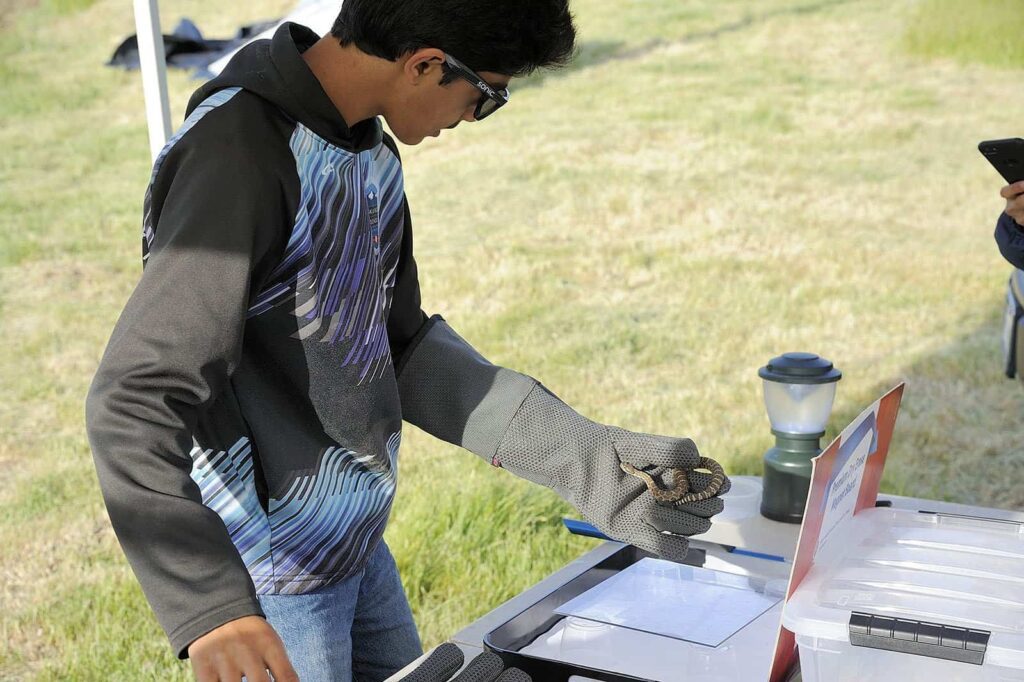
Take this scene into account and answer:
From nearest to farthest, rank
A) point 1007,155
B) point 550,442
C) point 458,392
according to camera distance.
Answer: point 550,442
point 458,392
point 1007,155

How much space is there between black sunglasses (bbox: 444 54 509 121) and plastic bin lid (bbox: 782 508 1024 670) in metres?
0.64

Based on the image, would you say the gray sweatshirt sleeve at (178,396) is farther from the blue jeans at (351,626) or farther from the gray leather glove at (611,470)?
the gray leather glove at (611,470)

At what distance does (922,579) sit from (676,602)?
396 mm

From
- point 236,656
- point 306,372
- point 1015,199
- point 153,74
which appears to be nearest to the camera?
point 236,656

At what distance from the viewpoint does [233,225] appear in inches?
46.6

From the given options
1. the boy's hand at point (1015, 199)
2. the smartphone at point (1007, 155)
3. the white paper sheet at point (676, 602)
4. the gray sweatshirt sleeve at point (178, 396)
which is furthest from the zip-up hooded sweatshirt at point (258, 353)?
the boy's hand at point (1015, 199)

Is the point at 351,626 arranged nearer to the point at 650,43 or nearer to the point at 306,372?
the point at 306,372

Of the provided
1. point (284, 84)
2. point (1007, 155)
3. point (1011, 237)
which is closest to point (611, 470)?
point (284, 84)

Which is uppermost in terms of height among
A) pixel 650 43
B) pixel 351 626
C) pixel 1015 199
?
pixel 650 43

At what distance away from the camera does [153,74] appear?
2859 millimetres

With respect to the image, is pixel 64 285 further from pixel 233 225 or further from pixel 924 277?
pixel 233 225

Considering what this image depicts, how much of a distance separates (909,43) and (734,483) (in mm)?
9884

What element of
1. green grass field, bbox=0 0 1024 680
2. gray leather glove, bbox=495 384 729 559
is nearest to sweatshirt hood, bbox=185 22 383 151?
gray leather glove, bbox=495 384 729 559

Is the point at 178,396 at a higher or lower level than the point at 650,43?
lower
